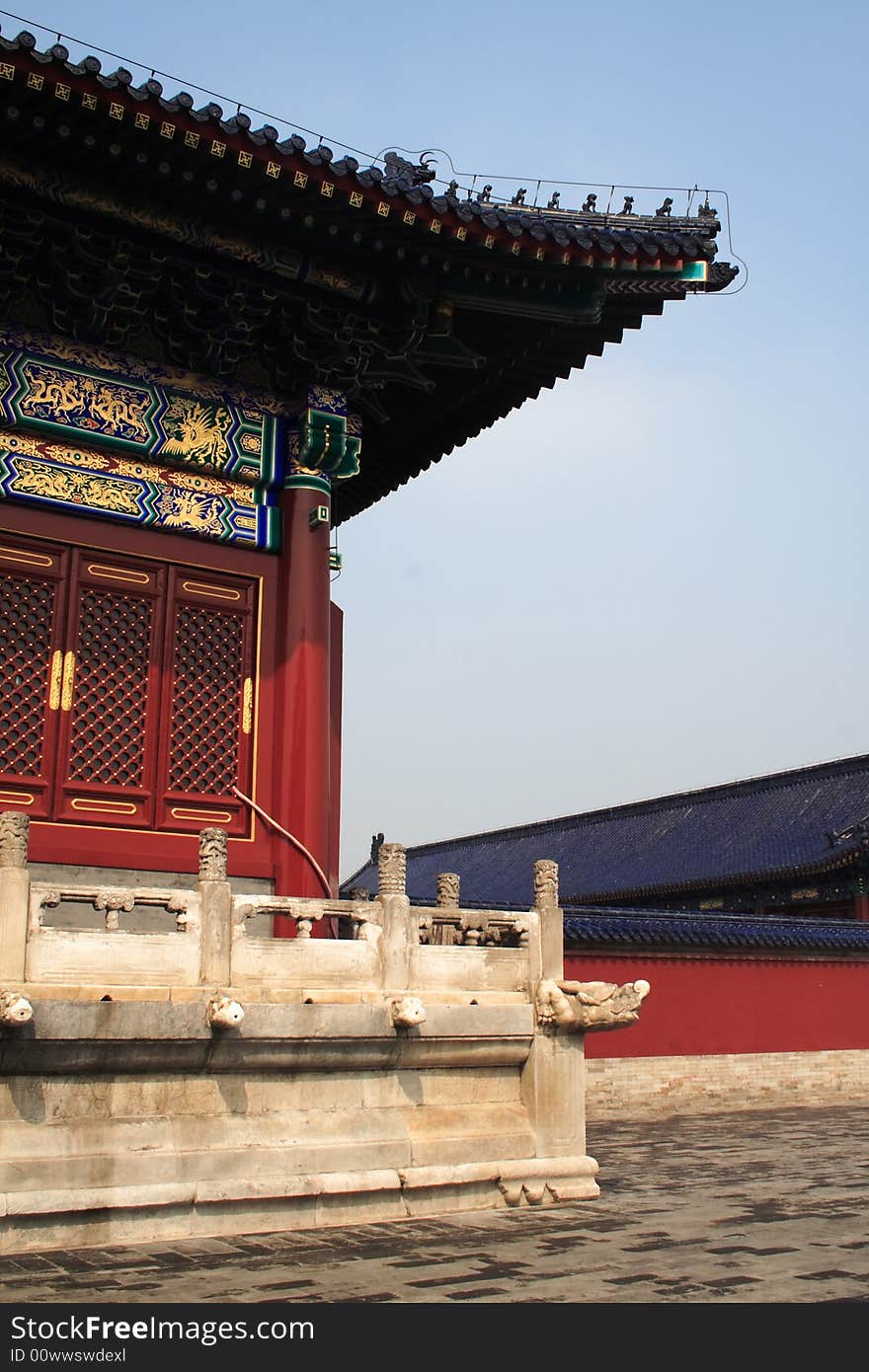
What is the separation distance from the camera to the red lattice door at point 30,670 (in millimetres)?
9945

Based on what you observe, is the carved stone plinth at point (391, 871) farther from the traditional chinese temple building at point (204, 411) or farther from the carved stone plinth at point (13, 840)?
the carved stone plinth at point (13, 840)

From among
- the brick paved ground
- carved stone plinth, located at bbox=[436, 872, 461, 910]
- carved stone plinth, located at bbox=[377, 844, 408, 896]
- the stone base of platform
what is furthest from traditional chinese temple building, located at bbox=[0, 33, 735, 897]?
the brick paved ground

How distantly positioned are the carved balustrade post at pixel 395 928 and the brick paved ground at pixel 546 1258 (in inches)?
63.3

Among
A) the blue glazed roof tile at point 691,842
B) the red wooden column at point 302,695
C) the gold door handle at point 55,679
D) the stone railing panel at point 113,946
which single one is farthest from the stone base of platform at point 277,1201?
the blue glazed roof tile at point 691,842

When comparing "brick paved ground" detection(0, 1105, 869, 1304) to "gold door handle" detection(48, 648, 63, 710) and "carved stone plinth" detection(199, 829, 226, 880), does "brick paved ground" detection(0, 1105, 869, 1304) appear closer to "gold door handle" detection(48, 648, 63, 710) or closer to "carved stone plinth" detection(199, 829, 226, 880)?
"carved stone plinth" detection(199, 829, 226, 880)

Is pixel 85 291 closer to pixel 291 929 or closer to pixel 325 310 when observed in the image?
pixel 325 310

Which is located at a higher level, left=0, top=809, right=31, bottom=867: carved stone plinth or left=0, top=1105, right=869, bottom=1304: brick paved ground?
left=0, top=809, right=31, bottom=867: carved stone plinth

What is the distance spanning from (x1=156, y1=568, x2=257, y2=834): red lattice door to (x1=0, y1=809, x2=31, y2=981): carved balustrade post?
2.66 m

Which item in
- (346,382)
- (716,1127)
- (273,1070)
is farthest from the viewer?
(716,1127)

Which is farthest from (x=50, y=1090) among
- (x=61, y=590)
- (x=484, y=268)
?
(x=484, y=268)

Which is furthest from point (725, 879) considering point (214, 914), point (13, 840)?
point (13, 840)

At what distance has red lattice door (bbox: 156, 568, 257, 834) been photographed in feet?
34.9

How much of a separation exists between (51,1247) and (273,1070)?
1.72 m

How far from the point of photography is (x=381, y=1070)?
8.91 m
